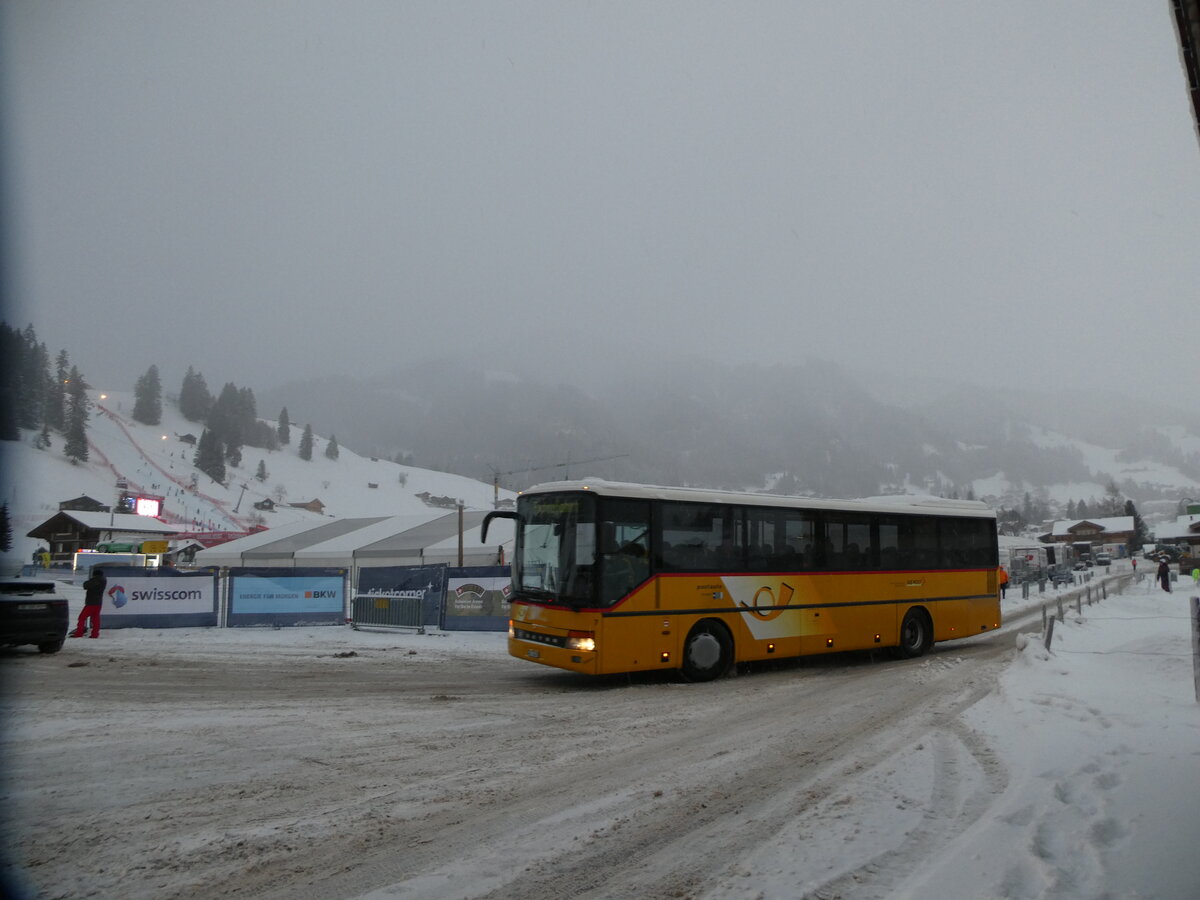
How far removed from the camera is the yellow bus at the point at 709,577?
1116 centimetres

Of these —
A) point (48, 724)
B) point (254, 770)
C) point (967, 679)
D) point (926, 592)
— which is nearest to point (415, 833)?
point (254, 770)

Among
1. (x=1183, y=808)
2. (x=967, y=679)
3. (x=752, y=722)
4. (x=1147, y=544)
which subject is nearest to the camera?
(x=1183, y=808)

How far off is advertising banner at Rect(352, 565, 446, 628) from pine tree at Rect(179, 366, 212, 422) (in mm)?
174283

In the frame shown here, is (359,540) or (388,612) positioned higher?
(359,540)

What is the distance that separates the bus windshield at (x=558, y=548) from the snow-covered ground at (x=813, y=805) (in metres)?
1.49

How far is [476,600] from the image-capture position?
20469 mm

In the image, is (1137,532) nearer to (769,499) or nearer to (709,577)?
(769,499)

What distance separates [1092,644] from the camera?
15.2 metres

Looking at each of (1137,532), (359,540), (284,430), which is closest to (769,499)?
(359,540)

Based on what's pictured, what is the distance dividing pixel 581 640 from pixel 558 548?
4.70 feet

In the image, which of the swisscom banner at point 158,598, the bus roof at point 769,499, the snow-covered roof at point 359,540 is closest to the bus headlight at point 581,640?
the bus roof at point 769,499

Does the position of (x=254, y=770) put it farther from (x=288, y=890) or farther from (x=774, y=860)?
(x=774, y=860)

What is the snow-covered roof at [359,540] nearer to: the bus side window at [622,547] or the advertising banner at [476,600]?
the advertising banner at [476,600]

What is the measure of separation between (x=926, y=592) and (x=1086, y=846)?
11817 millimetres
